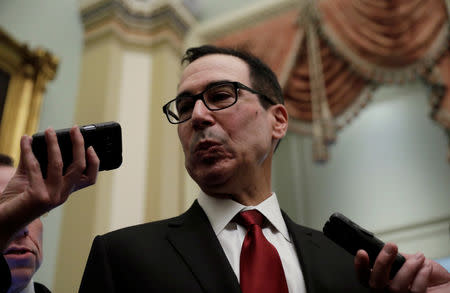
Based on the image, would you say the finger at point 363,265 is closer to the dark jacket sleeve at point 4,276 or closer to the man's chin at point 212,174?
the man's chin at point 212,174

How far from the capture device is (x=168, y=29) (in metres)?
2.95

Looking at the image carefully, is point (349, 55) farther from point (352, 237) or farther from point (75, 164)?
point (75, 164)

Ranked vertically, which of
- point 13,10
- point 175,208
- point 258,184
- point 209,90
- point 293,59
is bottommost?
point 175,208

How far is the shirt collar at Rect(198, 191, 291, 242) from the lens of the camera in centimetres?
103

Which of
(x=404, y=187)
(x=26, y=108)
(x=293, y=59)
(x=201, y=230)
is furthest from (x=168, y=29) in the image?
(x=201, y=230)

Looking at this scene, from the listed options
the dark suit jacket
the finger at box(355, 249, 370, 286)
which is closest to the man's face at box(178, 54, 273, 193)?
the dark suit jacket

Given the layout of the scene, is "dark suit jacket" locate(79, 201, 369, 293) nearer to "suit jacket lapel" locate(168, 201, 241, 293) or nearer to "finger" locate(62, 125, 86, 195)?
"suit jacket lapel" locate(168, 201, 241, 293)

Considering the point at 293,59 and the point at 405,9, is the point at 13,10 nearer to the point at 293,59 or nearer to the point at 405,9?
the point at 293,59

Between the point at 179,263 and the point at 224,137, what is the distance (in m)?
0.31

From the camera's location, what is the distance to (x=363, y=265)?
2.62 ft

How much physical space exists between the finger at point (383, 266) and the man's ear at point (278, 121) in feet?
1.76

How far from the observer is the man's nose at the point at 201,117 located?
3.55 feet

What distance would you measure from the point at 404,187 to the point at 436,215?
0.23m

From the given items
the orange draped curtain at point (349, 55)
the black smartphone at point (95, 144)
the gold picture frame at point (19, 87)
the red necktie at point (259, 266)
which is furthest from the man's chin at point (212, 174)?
the orange draped curtain at point (349, 55)
